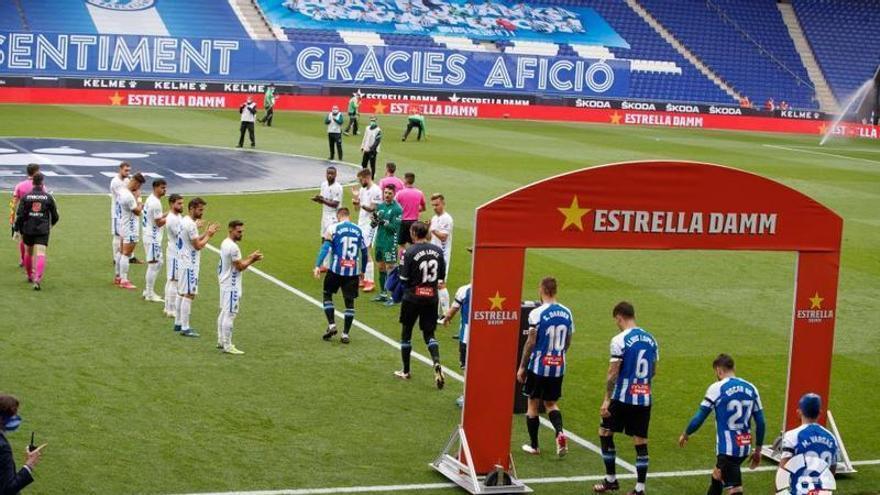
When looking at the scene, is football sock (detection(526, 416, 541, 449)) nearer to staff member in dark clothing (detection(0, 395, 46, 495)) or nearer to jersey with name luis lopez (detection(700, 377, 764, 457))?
jersey with name luis lopez (detection(700, 377, 764, 457))

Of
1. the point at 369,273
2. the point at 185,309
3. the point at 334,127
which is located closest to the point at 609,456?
the point at 185,309

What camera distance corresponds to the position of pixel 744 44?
7756cm

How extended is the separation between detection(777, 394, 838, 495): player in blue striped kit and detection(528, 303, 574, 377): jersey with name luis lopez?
3.43m

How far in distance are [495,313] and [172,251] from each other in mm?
8217

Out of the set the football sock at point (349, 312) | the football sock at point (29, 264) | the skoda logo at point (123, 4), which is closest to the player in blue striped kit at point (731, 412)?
the football sock at point (349, 312)

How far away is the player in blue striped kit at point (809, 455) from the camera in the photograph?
12.3 metres

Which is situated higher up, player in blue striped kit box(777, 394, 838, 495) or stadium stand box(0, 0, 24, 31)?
stadium stand box(0, 0, 24, 31)

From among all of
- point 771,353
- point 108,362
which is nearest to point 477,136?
point 771,353

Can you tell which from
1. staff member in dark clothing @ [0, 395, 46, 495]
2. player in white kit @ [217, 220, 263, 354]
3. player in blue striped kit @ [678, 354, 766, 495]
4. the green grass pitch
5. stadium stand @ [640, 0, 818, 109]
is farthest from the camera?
stadium stand @ [640, 0, 818, 109]

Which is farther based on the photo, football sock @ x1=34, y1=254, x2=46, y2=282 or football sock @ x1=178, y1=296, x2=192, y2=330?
football sock @ x1=34, y1=254, x2=46, y2=282

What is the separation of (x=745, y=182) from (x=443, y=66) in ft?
167

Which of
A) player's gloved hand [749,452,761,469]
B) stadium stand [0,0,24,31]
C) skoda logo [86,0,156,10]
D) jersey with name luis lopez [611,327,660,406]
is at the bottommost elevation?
player's gloved hand [749,452,761,469]

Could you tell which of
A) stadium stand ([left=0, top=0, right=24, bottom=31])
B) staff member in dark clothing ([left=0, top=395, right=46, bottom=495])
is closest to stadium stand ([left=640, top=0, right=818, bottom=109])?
stadium stand ([left=0, top=0, right=24, bottom=31])

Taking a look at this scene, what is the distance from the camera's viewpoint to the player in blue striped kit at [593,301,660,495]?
14055 millimetres
